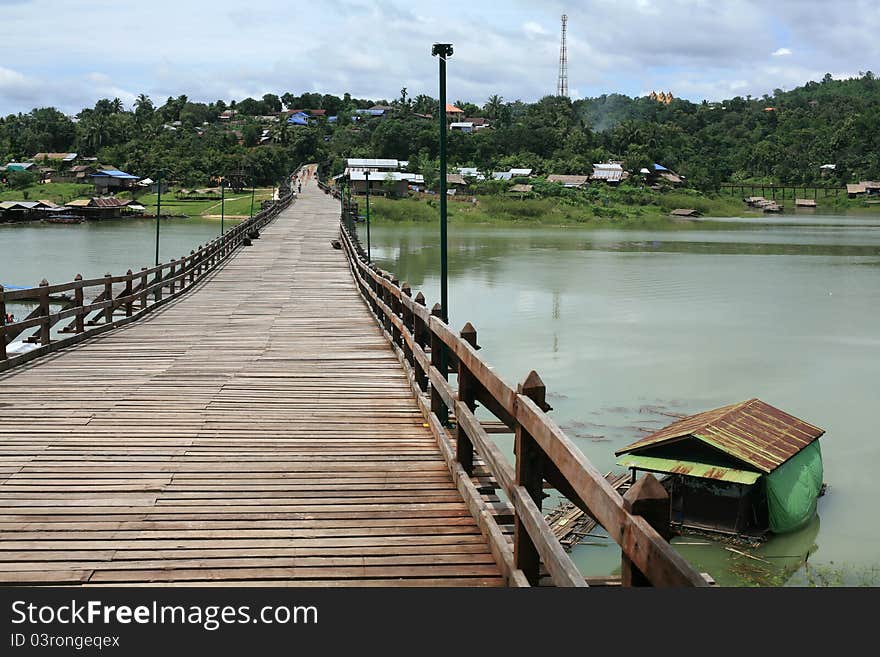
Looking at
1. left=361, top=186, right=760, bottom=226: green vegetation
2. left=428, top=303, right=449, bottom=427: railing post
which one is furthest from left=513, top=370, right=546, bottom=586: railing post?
left=361, top=186, right=760, bottom=226: green vegetation

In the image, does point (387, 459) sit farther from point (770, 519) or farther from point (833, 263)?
point (833, 263)

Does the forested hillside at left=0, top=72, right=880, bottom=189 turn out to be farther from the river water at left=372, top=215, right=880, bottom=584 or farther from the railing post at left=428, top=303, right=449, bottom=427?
the railing post at left=428, top=303, right=449, bottom=427

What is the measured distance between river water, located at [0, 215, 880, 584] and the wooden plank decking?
4472mm

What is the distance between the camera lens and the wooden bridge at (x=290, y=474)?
4145 mm

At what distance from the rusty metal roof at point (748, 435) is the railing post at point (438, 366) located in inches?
234

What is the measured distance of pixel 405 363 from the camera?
33.2 ft

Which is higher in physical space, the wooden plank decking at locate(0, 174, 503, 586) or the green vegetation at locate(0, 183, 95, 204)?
the green vegetation at locate(0, 183, 95, 204)

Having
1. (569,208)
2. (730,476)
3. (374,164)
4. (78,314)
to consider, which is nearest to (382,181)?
(374,164)

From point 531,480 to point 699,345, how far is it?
23060 mm

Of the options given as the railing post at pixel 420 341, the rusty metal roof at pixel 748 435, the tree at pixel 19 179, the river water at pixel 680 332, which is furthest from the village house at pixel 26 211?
the railing post at pixel 420 341

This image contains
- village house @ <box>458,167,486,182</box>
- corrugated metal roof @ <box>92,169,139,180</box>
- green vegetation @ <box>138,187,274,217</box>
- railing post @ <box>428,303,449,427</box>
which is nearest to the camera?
railing post @ <box>428,303,449,427</box>

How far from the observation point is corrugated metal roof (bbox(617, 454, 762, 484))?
12320 mm

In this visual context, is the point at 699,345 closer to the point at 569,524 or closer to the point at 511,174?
the point at 569,524

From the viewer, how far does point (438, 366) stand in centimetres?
794
